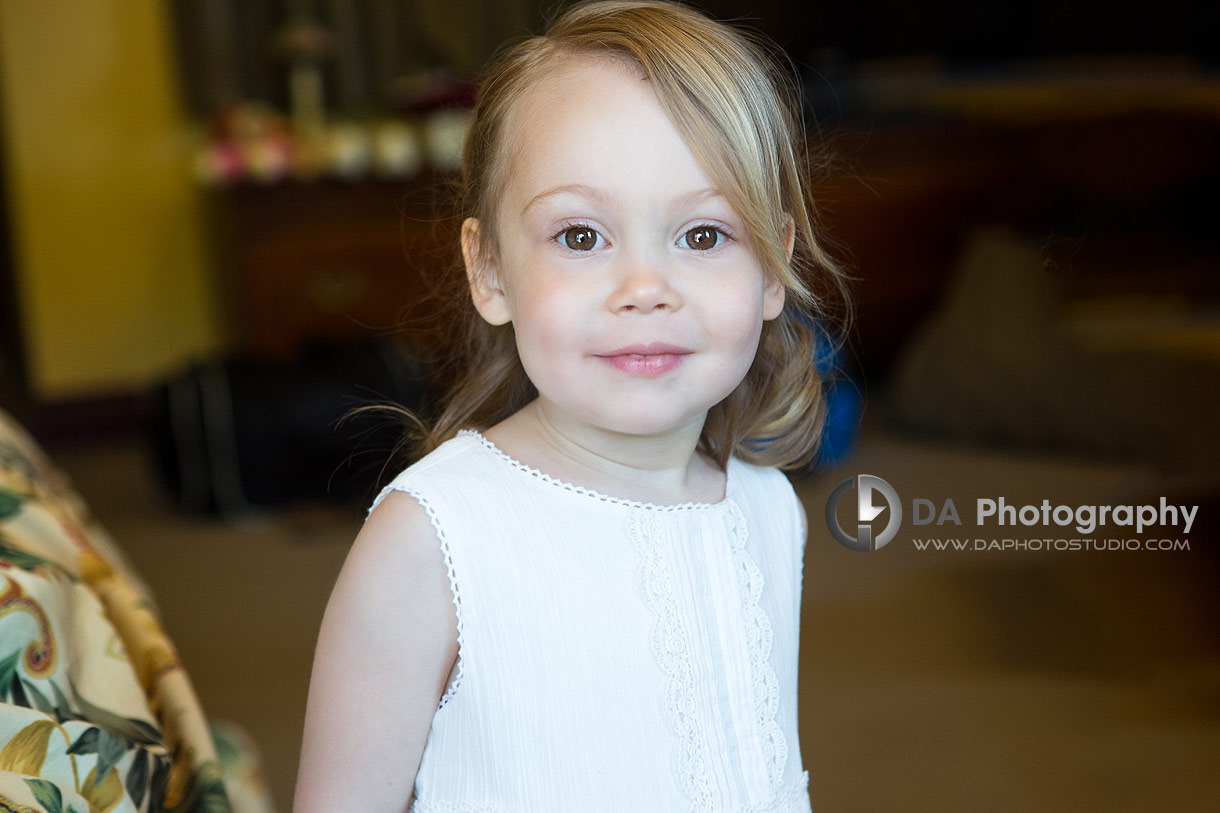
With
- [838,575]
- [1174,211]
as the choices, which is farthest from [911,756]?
[1174,211]

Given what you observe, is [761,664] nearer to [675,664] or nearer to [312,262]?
[675,664]

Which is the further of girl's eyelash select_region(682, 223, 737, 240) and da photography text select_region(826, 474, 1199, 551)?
da photography text select_region(826, 474, 1199, 551)

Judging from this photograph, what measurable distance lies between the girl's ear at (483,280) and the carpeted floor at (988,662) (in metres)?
0.40

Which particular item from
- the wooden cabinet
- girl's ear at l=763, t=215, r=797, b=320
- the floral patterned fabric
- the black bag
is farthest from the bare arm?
the wooden cabinet

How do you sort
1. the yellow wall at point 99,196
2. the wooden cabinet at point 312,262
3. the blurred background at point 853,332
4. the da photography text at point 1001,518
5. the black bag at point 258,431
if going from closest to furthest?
the da photography text at point 1001,518 < the blurred background at point 853,332 < the black bag at point 258,431 < the wooden cabinet at point 312,262 < the yellow wall at point 99,196

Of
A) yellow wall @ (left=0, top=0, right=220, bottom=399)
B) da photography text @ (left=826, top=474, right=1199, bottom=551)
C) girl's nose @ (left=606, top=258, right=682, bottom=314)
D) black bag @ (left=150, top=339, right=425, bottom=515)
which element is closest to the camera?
girl's nose @ (left=606, top=258, right=682, bottom=314)

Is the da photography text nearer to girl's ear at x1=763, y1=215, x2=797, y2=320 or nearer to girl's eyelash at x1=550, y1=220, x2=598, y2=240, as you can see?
girl's ear at x1=763, y1=215, x2=797, y2=320

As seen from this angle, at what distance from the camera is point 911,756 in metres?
1.70

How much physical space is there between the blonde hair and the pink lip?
8cm

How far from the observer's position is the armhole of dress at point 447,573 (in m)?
0.68

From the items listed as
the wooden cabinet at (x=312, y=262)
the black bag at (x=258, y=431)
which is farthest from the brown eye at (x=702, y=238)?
the wooden cabinet at (x=312, y=262)

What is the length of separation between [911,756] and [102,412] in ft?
9.00

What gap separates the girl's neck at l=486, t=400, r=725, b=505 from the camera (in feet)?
2.44

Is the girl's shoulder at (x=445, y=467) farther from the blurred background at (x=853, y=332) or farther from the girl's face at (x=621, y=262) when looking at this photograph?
the blurred background at (x=853, y=332)
